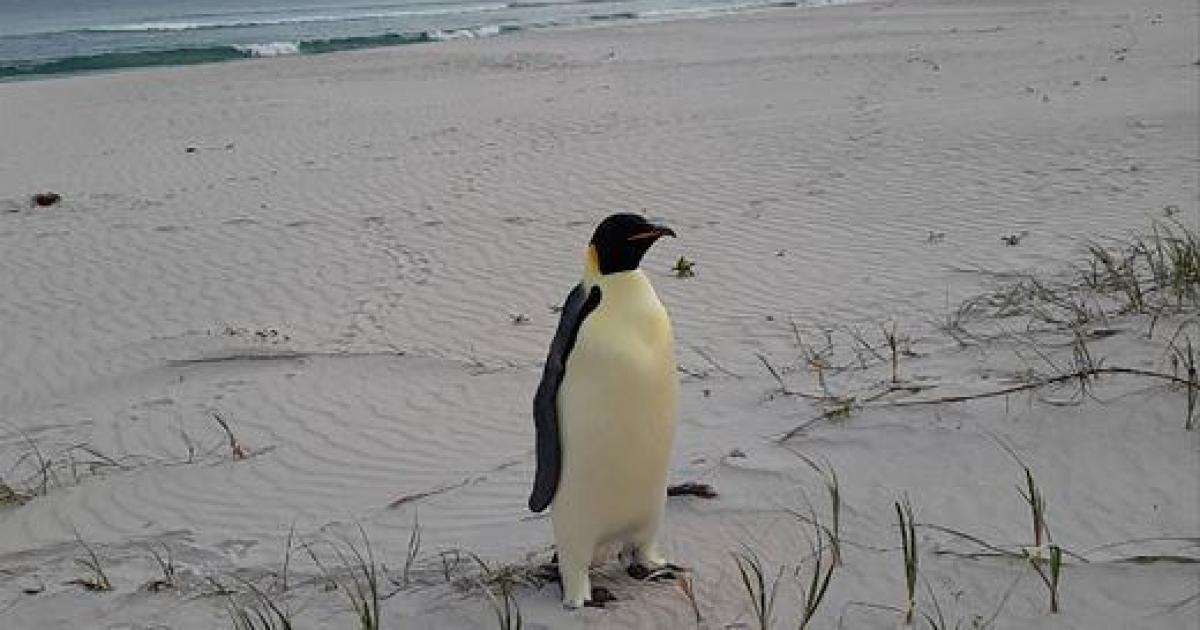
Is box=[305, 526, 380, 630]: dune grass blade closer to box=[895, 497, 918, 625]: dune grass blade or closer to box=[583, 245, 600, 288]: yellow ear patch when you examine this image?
box=[583, 245, 600, 288]: yellow ear patch

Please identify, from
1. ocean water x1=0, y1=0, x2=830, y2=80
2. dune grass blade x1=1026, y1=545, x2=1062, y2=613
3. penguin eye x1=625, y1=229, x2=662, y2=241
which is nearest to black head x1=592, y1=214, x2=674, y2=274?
penguin eye x1=625, y1=229, x2=662, y2=241

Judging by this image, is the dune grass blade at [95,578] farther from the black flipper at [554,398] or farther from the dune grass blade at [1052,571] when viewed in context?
the dune grass blade at [1052,571]

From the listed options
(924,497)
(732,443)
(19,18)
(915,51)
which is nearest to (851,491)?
(924,497)

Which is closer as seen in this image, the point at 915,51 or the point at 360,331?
the point at 360,331

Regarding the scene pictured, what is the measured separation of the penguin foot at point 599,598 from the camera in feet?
11.4

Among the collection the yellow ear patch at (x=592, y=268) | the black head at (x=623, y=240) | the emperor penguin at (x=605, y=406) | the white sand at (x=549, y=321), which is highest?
the black head at (x=623, y=240)

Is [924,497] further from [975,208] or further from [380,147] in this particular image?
[380,147]

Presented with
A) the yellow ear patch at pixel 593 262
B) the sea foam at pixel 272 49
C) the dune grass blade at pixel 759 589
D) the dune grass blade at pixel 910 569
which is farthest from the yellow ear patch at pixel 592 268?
the sea foam at pixel 272 49

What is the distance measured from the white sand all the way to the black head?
3.18 ft

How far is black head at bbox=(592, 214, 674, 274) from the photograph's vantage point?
130 inches

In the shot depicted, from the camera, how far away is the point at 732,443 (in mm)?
4703

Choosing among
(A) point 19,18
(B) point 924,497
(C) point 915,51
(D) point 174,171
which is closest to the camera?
(B) point 924,497

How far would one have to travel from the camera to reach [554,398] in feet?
11.2

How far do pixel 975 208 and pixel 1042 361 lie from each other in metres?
4.47
